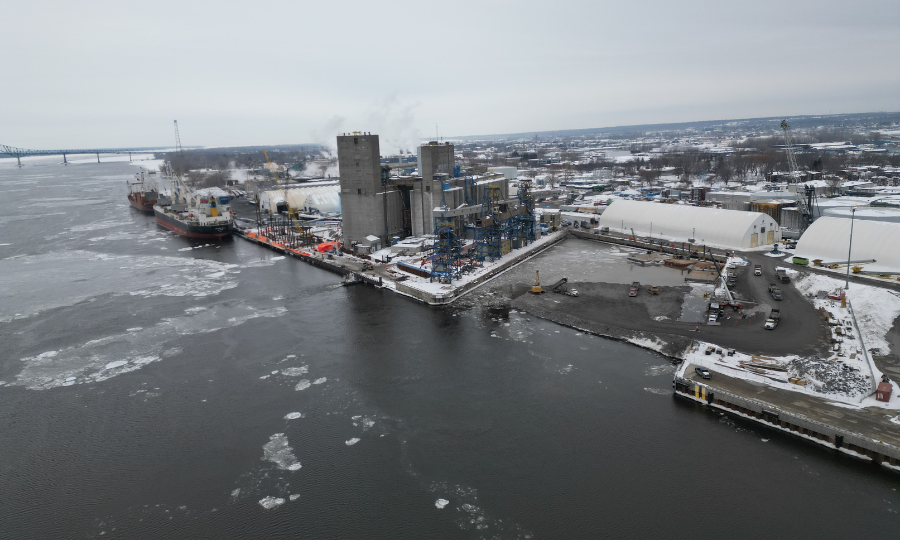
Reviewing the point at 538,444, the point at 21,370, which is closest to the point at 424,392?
the point at 538,444

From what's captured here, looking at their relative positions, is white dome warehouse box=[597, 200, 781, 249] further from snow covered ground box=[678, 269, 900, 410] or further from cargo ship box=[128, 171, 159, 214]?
cargo ship box=[128, 171, 159, 214]

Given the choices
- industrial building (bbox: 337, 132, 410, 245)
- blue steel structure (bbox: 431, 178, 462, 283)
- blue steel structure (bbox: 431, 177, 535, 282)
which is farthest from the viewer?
industrial building (bbox: 337, 132, 410, 245)

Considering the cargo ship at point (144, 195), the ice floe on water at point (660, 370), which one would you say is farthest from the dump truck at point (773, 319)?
the cargo ship at point (144, 195)

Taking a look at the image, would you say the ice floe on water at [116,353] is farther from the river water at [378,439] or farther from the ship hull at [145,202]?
the ship hull at [145,202]

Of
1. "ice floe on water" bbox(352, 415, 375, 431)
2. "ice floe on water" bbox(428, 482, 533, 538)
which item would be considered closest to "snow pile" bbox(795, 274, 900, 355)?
"ice floe on water" bbox(428, 482, 533, 538)

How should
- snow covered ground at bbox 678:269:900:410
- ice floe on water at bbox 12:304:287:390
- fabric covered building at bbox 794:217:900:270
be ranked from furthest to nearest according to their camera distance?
fabric covered building at bbox 794:217:900:270 < ice floe on water at bbox 12:304:287:390 < snow covered ground at bbox 678:269:900:410
